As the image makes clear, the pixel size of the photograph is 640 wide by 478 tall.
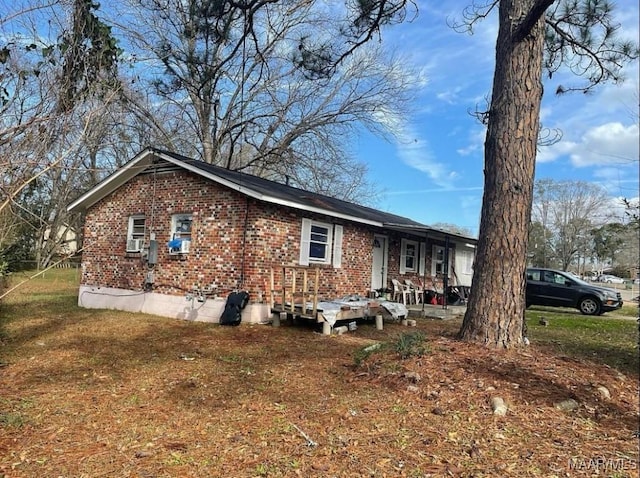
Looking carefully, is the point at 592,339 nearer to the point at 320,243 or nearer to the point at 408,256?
the point at 320,243

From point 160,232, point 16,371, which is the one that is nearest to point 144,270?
point 160,232

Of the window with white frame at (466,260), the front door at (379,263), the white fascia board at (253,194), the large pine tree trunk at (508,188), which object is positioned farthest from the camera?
the window with white frame at (466,260)

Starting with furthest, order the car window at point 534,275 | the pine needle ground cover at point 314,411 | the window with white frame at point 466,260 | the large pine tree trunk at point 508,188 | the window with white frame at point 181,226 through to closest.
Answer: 1. the window with white frame at point 466,260
2. the car window at point 534,275
3. the window with white frame at point 181,226
4. the large pine tree trunk at point 508,188
5. the pine needle ground cover at point 314,411

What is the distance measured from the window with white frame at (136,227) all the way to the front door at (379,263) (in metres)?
6.95

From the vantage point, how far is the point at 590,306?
1581cm

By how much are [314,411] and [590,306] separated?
14.5 meters

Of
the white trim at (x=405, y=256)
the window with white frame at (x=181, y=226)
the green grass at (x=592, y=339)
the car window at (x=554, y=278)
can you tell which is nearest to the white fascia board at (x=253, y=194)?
the window with white frame at (x=181, y=226)

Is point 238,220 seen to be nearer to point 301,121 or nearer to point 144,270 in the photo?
point 144,270

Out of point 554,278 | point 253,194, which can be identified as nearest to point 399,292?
point 554,278

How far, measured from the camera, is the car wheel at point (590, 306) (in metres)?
15.7

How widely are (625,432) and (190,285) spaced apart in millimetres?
9565

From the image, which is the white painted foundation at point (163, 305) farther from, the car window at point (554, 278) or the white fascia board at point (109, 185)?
the car window at point (554, 278)

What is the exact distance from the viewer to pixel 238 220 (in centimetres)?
1087

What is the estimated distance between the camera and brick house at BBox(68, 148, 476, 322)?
10.8 meters
